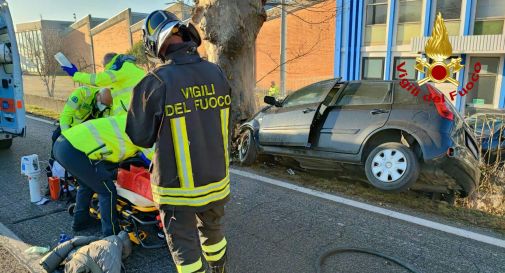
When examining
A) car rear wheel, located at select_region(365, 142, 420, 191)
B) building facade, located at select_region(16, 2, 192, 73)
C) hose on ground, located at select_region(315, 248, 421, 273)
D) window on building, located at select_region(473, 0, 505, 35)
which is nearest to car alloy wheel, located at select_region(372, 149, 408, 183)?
car rear wheel, located at select_region(365, 142, 420, 191)

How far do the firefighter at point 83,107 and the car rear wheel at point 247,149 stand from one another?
2.51m

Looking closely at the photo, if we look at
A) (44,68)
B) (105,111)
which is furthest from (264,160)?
(44,68)

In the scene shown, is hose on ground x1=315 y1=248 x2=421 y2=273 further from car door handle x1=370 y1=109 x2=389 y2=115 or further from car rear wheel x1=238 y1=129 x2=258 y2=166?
car rear wheel x1=238 y1=129 x2=258 y2=166

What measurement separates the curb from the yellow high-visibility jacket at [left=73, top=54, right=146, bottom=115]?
1.58 meters

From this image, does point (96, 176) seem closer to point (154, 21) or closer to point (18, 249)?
point (18, 249)

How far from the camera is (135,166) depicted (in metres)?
3.85

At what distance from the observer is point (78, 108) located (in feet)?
17.8

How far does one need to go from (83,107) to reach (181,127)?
141 inches

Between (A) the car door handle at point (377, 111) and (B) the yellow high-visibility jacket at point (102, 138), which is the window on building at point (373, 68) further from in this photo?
(B) the yellow high-visibility jacket at point (102, 138)

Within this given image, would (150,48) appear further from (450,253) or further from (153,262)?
(450,253)

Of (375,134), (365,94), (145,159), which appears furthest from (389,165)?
(145,159)

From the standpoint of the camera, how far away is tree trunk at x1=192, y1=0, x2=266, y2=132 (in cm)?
720

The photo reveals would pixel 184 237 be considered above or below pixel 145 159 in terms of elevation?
below

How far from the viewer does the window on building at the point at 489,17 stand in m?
17.1
